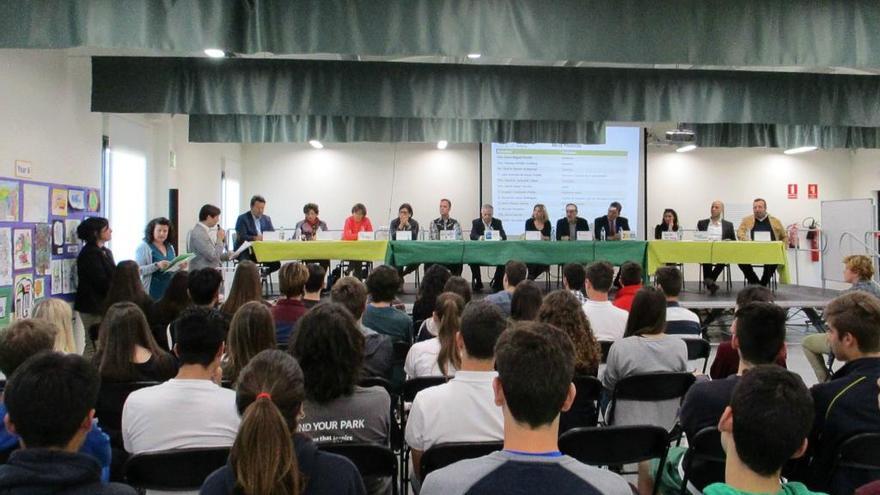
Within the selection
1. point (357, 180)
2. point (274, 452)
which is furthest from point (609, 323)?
point (357, 180)

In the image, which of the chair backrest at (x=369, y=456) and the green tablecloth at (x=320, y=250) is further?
the green tablecloth at (x=320, y=250)

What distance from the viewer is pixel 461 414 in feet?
6.72

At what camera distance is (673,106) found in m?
6.27

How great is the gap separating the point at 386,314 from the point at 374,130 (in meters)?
4.96

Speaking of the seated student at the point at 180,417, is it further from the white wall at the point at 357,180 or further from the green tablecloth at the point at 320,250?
the white wall at the point at 357,180

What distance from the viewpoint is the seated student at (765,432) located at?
134 cm

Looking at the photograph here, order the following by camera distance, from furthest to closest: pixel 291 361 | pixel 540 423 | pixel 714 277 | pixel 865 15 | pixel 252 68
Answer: pixel 714 277, pixel 252 68, pixel 865 15, pixel 291 361, pixel 540 423

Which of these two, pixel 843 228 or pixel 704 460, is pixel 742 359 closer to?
pixel 704 460

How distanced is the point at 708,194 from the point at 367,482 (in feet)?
40.5

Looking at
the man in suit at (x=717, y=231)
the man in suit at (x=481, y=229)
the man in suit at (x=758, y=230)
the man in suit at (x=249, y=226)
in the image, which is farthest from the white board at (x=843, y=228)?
the man in suit at (x=249, y=226)

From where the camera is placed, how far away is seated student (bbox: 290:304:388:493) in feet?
6.55

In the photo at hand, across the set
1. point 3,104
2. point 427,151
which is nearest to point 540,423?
point 3,104

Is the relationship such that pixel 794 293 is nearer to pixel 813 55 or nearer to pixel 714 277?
pixel 714 277

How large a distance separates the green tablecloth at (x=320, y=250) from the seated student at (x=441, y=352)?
13.6 ft
